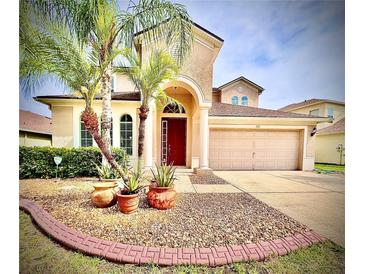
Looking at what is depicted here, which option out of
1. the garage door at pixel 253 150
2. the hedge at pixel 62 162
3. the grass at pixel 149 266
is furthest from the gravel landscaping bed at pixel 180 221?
the garage door at pixel 253 150

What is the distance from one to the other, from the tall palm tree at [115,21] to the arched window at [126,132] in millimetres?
5063

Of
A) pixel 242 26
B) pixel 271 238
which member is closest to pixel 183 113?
pixel 242 26

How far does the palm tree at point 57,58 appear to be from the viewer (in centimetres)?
288

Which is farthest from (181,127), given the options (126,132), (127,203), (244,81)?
(244,81)

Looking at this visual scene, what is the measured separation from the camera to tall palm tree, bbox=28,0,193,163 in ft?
10.3

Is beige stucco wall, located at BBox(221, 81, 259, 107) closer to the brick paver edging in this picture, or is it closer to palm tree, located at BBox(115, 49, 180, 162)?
palm tree, located at BBox(115, 49, 180, 162)

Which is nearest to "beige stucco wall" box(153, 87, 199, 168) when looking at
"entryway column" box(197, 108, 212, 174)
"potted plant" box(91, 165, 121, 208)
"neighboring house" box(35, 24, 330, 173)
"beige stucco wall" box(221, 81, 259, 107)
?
"neighboring house" box(35, 24, 330, 173)

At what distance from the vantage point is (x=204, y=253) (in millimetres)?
2309

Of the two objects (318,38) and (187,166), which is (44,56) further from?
(187,166)

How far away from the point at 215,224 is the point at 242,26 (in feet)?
14.1

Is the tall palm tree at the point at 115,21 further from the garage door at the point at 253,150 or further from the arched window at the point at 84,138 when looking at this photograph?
the garage door at the point at 253,150

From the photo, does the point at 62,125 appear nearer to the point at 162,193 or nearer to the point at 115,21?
the point at 115,21

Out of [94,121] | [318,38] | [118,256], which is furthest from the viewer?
[94,121]

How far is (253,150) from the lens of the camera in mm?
9016
